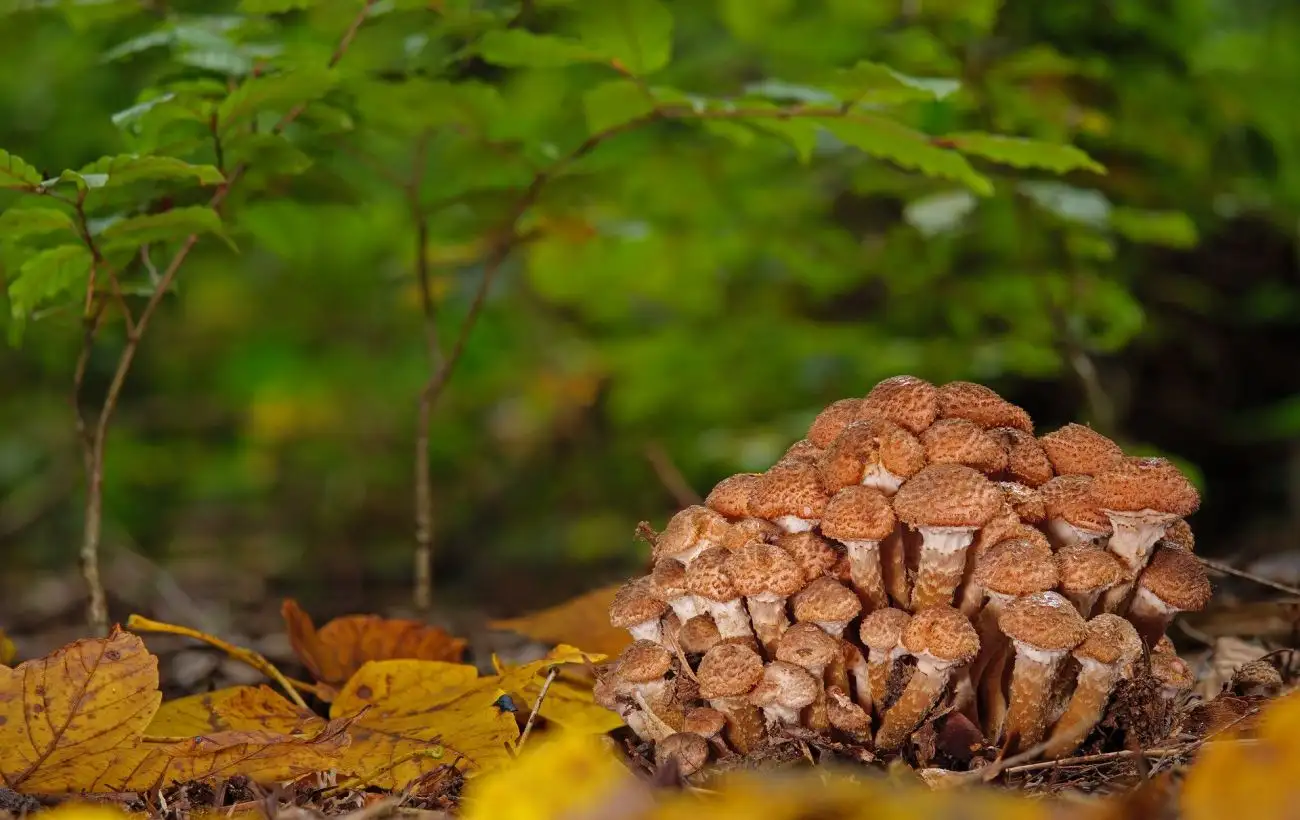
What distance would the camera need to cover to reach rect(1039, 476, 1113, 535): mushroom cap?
203cm

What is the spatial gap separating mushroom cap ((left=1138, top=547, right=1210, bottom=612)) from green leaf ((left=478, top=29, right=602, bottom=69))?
67.1 inches

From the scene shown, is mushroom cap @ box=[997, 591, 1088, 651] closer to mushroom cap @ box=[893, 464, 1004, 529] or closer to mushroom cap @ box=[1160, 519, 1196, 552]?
mushroom cap @ box=[893, 464, 1004, 529]

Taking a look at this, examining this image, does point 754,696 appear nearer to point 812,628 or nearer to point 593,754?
point 812,628

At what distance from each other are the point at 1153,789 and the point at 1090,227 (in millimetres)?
3308

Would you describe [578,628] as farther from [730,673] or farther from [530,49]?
[530,49]

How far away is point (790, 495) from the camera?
2072 millimetres

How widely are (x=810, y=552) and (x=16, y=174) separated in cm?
178

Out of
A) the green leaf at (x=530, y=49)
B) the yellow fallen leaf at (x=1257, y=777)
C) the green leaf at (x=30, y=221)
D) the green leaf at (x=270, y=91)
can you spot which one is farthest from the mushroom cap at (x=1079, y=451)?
the green leaf at (x=30, y=221)

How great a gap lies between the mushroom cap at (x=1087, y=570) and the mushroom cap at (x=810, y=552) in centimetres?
44

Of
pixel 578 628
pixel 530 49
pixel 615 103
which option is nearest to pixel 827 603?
pixel 578 628

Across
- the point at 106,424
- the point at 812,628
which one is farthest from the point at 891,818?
the point at 106,424

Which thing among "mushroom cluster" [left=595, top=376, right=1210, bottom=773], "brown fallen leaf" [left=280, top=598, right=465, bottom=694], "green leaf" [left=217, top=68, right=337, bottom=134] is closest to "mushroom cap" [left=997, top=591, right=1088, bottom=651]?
"mushroom cluster" [left=595, top=376, right=1210, bottom=773]

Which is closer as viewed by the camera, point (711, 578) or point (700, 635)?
point (711, 578)

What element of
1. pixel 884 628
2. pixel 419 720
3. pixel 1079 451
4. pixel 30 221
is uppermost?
pixel 30 221
